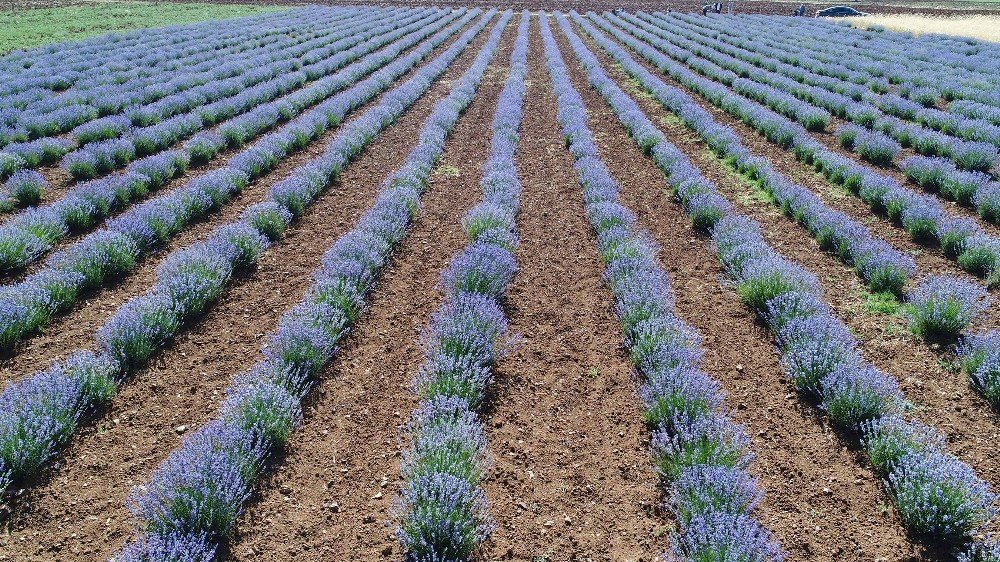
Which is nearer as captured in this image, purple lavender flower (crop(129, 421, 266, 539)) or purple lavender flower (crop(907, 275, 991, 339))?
purple lavender flower (crop(129, 421, 266, 539))

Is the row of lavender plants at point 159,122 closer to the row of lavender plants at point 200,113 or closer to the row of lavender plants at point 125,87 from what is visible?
the row of lavender plants at point 200,113

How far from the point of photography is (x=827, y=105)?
13883 millimetres

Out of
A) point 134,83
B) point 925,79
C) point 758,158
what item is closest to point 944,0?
point 925,79

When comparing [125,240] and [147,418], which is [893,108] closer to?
[125,240]

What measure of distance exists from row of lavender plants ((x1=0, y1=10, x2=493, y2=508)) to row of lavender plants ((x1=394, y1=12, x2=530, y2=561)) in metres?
1.19

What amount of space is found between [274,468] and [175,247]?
4.25m

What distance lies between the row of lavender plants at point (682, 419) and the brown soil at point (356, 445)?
1.81 metres

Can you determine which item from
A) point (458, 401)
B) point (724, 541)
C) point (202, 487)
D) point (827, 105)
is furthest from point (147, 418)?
point (827, 105)

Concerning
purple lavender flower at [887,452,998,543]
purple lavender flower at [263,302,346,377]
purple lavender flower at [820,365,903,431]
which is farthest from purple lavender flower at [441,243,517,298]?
purple lavender flower at [887,452,998,543]

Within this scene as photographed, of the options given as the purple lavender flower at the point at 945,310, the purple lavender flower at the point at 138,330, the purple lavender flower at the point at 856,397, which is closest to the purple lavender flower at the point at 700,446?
the purple lavender flower at the point at 856,397

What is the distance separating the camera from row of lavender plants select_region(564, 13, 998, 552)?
345 cm

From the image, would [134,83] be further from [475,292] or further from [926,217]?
[926,217]

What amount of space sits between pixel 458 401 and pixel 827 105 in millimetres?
13432

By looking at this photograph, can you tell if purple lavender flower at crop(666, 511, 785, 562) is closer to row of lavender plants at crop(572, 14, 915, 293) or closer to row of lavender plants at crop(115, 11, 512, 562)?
row of lavender plants at crop(115, 11, 512, 562)
